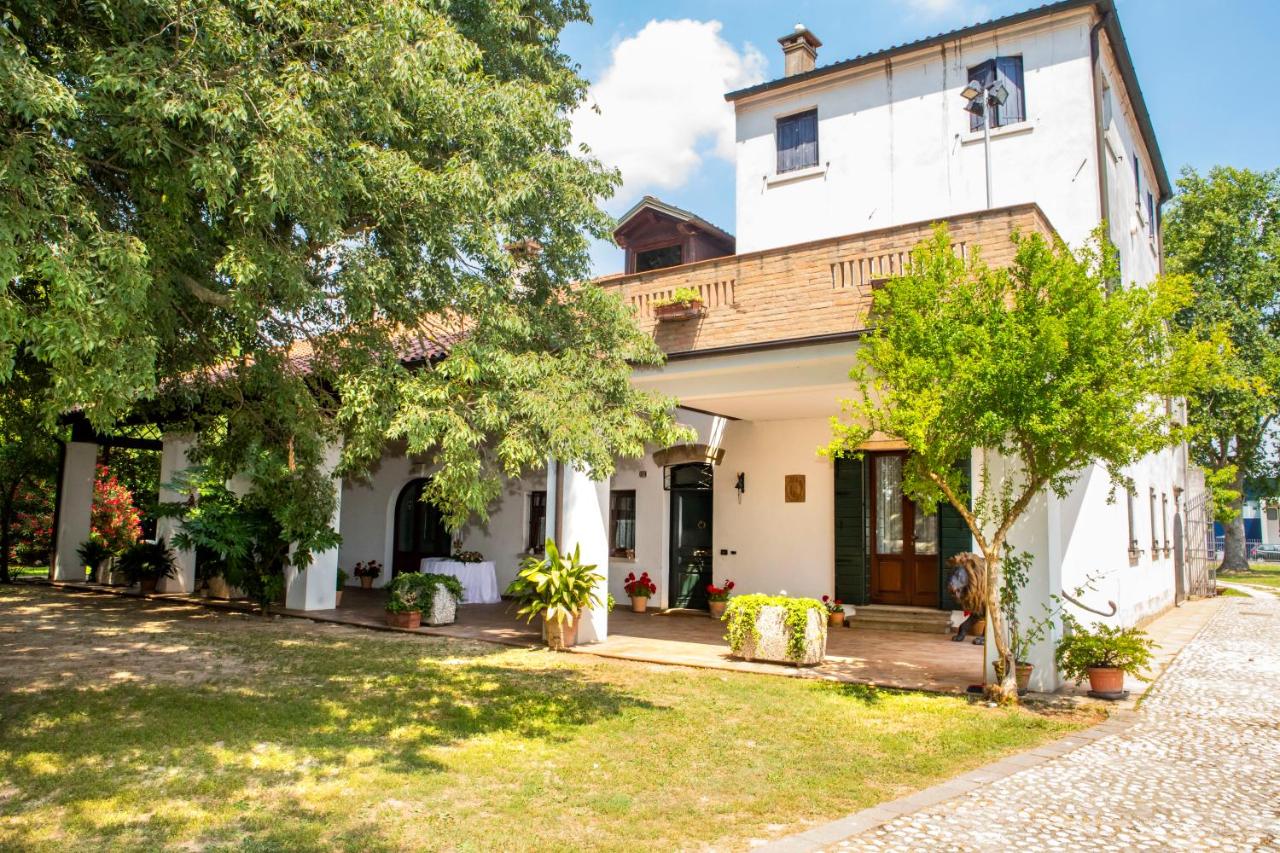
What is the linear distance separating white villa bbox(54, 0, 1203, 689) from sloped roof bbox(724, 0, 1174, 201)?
0.04m

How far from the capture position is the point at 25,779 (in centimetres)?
494

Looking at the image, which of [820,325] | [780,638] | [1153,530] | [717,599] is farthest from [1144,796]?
[1153,530]

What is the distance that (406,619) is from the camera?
11.8 m

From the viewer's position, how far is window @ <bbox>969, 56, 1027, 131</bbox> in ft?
44.2

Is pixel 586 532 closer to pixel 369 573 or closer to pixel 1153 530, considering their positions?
pixel 369 573

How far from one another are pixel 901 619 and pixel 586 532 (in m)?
4.94

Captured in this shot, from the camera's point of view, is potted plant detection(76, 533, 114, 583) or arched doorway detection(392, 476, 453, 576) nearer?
potted plant detection(76, 533, 114, 583)

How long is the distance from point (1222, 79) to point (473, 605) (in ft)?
49.4

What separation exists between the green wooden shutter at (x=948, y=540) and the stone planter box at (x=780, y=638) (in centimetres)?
399

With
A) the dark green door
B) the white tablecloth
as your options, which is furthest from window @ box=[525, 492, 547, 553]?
the dark green door

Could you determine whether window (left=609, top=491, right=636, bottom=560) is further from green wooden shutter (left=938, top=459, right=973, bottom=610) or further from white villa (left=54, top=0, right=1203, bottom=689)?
green wooden shutter (left=938, top=459, right=973, bottom=610)

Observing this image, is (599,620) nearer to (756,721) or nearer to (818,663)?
(818,663)

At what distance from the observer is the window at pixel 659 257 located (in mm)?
15680

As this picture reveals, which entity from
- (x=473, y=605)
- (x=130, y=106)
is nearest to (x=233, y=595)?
(x=473, y=605)
